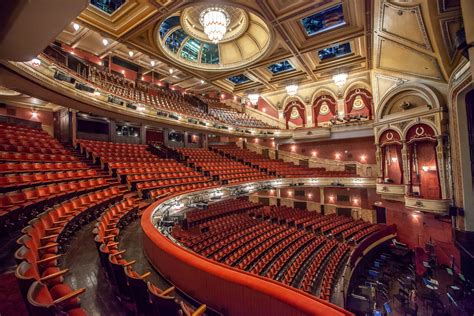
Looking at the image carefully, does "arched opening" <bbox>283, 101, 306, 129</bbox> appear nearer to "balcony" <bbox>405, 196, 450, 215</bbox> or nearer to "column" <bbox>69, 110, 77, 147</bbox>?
"balcony" <bbox>405, 196, 450, 215</bbox>

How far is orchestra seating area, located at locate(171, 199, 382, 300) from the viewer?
4816 mm

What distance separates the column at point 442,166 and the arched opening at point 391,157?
1.34 metres

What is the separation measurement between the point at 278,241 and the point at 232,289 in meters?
5.31

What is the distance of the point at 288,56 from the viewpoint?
826cm

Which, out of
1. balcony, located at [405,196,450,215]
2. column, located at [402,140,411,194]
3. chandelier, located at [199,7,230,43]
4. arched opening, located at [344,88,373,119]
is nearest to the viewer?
balcony, located at [405,196,450,215]

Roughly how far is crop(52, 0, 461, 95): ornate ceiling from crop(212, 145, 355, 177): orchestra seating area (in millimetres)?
3728

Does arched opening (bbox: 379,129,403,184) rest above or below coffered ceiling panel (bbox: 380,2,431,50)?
below

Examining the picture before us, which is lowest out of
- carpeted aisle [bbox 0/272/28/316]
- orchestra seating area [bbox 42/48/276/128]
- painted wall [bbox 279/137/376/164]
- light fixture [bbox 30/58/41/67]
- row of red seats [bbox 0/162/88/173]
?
carpeted aisle [bbox 0/272/28/316]

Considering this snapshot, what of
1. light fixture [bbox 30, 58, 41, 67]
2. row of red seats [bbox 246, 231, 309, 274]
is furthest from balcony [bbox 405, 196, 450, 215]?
light fixture [bbox 30, 58, 41, 67]

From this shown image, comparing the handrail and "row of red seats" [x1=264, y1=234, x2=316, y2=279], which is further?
"row of red seats" [x1=264, y1=234, x2=316, y2=279]

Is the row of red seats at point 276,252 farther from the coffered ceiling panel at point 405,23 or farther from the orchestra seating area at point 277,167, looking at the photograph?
the coffered ceiling panel at point 405,23

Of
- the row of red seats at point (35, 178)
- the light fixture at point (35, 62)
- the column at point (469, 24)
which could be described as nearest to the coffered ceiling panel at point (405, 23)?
the column at point (469, 24)

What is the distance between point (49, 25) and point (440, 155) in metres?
8.43

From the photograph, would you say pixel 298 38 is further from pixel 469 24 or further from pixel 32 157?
pixel 32 157
